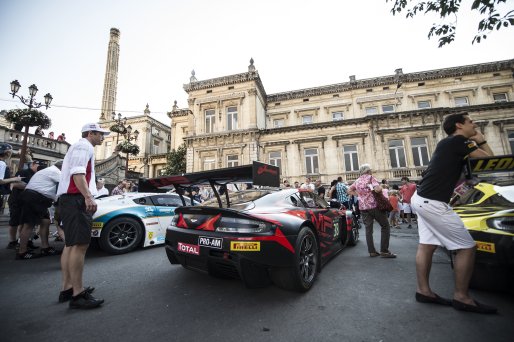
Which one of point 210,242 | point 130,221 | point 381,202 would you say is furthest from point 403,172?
point 210,242

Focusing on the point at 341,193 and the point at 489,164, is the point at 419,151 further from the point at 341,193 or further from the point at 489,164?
the point at 489,164

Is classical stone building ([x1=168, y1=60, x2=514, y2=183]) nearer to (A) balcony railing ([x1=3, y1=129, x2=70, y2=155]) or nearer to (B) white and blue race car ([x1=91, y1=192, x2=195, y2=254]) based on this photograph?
(A) balcony railing ([x1=3, y1=129, x2=70, y2=155])

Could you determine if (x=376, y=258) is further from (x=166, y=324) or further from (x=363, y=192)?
(x=166, y=324)

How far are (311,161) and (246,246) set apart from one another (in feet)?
58.5

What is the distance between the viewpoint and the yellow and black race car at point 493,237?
2266 mm

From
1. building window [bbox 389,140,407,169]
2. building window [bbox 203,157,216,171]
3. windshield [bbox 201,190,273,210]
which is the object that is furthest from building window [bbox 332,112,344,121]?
windshield [bbox 201,190,273,210]

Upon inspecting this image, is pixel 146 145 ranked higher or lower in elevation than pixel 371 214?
higher

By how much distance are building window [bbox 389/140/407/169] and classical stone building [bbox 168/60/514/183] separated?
2.6 inches

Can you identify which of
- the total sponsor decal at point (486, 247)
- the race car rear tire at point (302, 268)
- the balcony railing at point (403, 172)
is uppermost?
the balcony railing at point (403, 172)

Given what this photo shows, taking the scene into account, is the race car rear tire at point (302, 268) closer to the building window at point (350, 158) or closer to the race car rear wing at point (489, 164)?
the race car rear wing at point (489, 164)

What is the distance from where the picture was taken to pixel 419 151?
691 inches

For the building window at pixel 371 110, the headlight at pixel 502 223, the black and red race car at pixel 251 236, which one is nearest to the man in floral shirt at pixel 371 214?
the black and red race car at pixel 251 236

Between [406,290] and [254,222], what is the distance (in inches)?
79.5

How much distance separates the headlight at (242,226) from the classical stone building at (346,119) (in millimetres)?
17016
